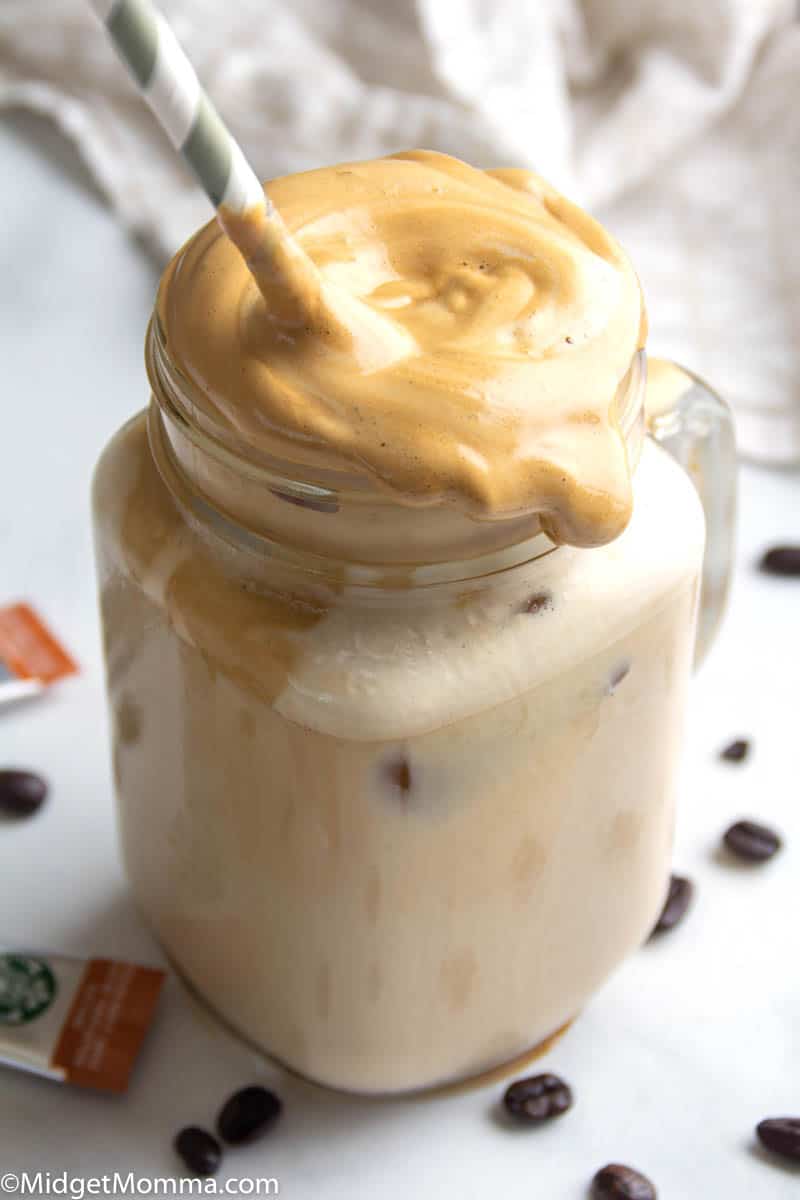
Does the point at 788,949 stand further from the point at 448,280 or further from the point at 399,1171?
the point at 448,280

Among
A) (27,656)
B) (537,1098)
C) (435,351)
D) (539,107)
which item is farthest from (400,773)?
(539,107)

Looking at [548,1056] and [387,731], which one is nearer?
[387,731]

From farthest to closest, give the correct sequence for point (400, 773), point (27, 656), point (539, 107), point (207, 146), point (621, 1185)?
1. point (539, 107)
2. point (27, 656)
3. point (621, 1185)
4. point (400, 773)
5. point (207, 146)


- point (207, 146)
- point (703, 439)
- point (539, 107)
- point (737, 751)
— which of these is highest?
point (207, 146)

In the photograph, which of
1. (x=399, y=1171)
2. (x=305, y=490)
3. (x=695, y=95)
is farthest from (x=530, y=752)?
(x=695, y=95)

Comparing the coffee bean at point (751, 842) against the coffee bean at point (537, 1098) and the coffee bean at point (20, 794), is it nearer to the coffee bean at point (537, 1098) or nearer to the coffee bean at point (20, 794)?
the coffee bean at point (537, 1098)

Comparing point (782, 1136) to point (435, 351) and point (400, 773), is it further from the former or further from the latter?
point (435, 351)

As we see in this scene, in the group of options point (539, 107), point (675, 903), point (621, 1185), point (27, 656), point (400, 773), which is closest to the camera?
point (400, 773)

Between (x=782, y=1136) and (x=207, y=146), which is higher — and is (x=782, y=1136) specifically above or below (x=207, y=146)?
below
